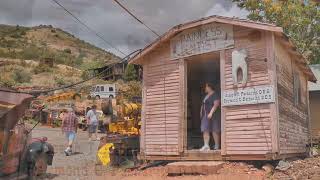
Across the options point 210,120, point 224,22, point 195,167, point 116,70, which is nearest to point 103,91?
point 116,70

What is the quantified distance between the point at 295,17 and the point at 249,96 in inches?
777

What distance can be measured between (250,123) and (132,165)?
195 inches

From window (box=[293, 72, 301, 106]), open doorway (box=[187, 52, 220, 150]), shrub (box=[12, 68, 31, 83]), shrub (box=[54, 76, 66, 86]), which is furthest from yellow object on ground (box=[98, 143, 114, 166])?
shrub (box=[12, 68, 31, 83])

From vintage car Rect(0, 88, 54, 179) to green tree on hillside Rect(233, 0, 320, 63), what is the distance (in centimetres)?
2240

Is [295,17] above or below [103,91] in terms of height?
above

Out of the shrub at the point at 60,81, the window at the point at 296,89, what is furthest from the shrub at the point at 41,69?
the window at the point at 296,89

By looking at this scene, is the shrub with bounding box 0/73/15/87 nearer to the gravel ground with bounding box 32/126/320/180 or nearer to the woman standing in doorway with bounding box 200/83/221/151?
the gravel ground with bounding box 32/126/320/180

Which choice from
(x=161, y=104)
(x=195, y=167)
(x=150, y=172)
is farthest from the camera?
(x=161, y=104)

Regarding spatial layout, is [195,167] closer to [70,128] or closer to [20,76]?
[70,128]

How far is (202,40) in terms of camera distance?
1391 centimetres

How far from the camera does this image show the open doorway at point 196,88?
16.6m

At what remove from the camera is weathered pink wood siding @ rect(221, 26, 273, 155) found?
1225cm

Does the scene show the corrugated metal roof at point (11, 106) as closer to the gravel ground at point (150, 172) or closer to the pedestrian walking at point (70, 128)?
the gravel ground at point (150, 172)

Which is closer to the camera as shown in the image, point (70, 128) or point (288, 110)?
point (288, 110)
